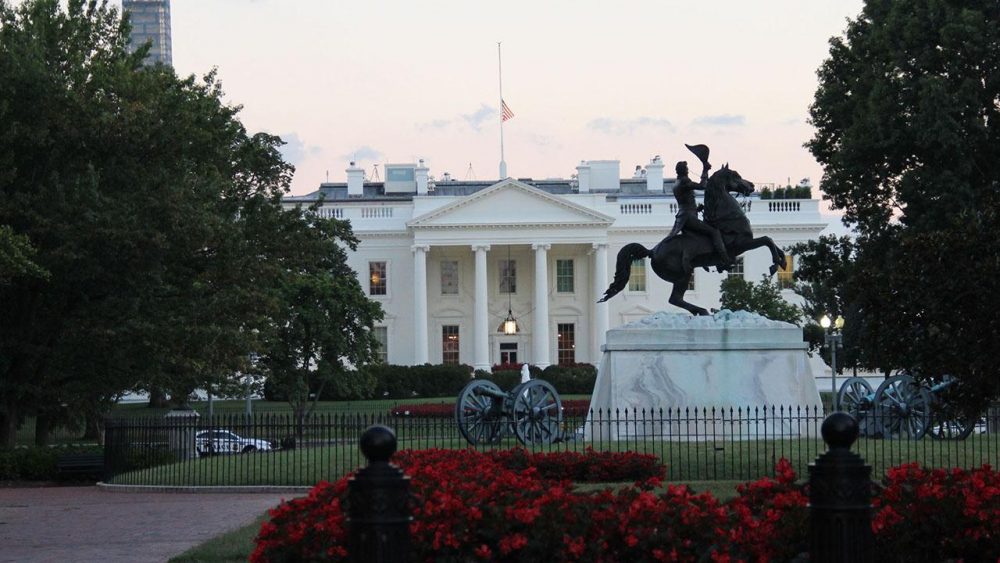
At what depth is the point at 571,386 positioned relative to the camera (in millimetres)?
57156

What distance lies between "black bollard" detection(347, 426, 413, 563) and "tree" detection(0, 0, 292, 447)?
18.3m

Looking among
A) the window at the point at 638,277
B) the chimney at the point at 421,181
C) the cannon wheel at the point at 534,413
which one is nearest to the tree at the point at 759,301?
the window at the point at 638,277

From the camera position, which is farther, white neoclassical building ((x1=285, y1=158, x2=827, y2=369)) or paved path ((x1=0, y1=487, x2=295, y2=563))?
white neoclassical building ((x1=285, y1=158, x2=827, y2=369))

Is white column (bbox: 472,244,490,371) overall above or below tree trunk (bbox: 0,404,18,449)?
above

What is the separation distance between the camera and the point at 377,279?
7031 cm

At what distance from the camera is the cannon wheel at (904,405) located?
792 inches

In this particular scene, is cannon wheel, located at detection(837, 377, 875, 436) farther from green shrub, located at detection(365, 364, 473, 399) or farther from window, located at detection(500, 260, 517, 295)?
window, located at detection(500, 260, 517, 295)

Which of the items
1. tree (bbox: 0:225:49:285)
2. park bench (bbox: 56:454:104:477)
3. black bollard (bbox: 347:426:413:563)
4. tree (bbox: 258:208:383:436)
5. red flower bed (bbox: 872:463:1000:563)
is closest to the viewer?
black bollard (bbox: 347:426:413:563)

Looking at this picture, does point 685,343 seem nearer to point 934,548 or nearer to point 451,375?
point 934,548

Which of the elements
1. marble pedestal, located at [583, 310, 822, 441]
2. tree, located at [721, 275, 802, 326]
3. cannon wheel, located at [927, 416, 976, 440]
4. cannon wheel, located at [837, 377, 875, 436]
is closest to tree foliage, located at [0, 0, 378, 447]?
marble pedestal, located at [583, 310, 822, 441]

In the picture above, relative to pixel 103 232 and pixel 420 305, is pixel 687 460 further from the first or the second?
pixel 420 305

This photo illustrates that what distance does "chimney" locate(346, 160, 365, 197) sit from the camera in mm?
80125

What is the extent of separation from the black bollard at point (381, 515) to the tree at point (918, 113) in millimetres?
→ 26697

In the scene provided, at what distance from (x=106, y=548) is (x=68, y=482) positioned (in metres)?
10.4
